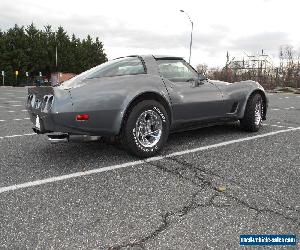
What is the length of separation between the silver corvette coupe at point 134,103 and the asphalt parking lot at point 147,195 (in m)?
0.39

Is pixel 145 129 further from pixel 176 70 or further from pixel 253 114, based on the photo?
pixel 253 114

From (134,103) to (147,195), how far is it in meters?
1.46

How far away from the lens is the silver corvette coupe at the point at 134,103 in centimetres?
383

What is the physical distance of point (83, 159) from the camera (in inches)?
171

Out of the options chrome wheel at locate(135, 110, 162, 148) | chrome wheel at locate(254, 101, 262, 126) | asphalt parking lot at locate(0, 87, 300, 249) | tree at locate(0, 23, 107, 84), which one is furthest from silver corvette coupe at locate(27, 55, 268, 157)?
tree at locate(0, 23, 107, 84)

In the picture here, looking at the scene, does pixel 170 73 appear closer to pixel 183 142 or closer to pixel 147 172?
pixel 183 142

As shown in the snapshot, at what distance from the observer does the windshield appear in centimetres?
422

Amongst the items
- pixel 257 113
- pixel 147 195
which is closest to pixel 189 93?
pixel 257 113

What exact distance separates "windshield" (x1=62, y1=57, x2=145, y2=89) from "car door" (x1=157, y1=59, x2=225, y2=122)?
0.36 metres

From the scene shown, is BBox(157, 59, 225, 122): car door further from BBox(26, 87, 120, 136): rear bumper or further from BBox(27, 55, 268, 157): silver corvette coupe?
BBox(26, 87, 120, 136): rear bumper

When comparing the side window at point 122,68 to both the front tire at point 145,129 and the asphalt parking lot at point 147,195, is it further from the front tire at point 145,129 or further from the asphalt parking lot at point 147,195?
the asphalt parking lot at point 147,195

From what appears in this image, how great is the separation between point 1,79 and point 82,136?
5369 centimetres

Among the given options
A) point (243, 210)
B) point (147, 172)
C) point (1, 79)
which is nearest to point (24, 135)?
point (147, 172)

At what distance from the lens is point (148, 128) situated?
442 centimetres
